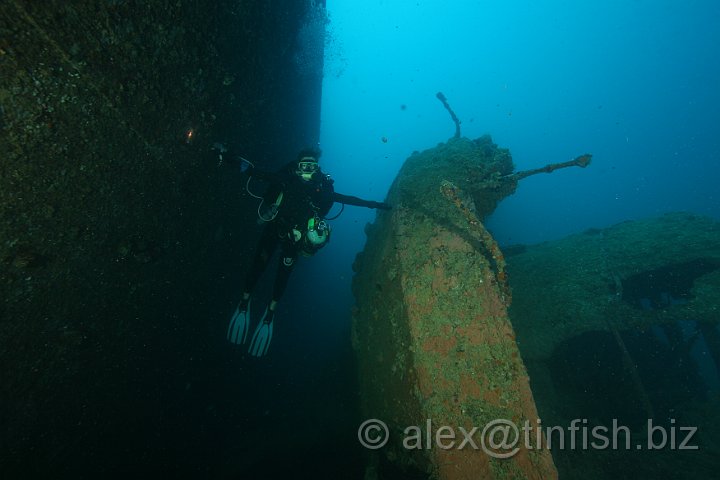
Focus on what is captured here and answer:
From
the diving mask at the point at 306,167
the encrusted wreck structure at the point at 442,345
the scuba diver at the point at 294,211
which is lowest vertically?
the encrusted wreck structure at the point at 442,345

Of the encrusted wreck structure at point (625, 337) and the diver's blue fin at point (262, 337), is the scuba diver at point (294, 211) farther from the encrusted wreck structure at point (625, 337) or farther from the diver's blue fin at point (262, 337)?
the encrusted wreck structure at point (625, 337)

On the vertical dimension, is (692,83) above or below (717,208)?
above

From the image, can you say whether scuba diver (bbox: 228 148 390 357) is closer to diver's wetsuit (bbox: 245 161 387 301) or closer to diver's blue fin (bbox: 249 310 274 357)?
diver's wetsuit (bbox: 245 161 387 301)

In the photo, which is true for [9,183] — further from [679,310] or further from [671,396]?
[671,396]

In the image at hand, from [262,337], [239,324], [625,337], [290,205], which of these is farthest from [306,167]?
[625,337]

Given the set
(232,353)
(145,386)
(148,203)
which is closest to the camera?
(148,203)

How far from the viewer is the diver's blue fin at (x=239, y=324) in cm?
535

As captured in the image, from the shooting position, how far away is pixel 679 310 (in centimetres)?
586

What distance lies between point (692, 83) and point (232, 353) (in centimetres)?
15876

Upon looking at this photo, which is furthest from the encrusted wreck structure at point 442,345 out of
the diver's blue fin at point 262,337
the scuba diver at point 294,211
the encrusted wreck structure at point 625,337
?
the encrusted wreck structure at point 625,337

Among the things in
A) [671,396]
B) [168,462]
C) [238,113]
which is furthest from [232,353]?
[671,396]

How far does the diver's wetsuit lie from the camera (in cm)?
473

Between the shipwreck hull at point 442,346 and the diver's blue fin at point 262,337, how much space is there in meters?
1.83

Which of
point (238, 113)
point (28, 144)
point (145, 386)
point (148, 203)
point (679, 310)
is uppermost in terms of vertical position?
point (238, 113)
